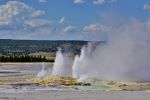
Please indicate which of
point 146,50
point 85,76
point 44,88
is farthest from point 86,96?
point 146,50

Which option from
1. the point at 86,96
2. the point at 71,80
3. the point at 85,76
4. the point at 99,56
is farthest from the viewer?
the point at 99,56

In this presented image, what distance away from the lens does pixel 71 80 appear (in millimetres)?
35000

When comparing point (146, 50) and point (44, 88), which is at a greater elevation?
point (146, 50)

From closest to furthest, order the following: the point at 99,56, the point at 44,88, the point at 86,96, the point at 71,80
→ 1. the point at 86,96
2. the point at 44,88
3. the point at 71,80
4. the point at 99,56

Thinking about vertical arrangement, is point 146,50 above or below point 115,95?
above

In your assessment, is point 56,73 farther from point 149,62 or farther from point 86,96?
point 86,96

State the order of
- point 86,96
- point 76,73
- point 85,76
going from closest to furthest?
point 86,96, point 85,76, point 76,73

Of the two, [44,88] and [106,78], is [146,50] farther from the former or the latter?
[44,88]

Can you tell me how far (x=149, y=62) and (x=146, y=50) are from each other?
4.22ft

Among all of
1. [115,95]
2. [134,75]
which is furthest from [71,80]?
[115,95]

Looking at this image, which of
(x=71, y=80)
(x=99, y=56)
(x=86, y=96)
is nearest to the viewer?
(x=86, y=96)

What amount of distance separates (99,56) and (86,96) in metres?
18.9

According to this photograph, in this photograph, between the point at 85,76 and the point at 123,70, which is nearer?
the point at 85,76

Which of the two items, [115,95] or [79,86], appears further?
[79,86]
